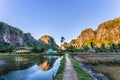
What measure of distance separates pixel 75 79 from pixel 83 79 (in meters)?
1.08

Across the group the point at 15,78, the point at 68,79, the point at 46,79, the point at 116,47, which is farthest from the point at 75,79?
the point at 116,47

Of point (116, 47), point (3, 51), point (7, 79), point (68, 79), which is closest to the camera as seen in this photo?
point (68, 79)

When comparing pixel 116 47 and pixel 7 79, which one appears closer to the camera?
pixel 7 79

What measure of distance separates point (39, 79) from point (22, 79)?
2.71 meters

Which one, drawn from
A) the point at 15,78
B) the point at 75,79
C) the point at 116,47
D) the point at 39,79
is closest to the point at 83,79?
the point at 75,79

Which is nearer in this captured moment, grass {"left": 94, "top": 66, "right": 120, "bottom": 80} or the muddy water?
grass {"left": 94, "top": 66, "right": 120, "bottom": 80}

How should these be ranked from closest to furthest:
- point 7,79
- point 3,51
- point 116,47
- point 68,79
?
1. point 68,79
2. point 7,79
3. point 3,51
4. point 116,47

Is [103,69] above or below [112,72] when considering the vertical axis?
above

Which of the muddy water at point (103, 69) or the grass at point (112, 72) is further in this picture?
the muddy water at point (103, 69)

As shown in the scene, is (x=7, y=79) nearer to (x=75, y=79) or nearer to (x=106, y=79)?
(x=75, y=79)

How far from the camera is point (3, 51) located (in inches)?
6309

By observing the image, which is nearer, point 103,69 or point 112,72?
point 112,72

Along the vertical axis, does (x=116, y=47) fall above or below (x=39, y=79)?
above

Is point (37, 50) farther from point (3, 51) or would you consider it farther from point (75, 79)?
point (75, 79)
